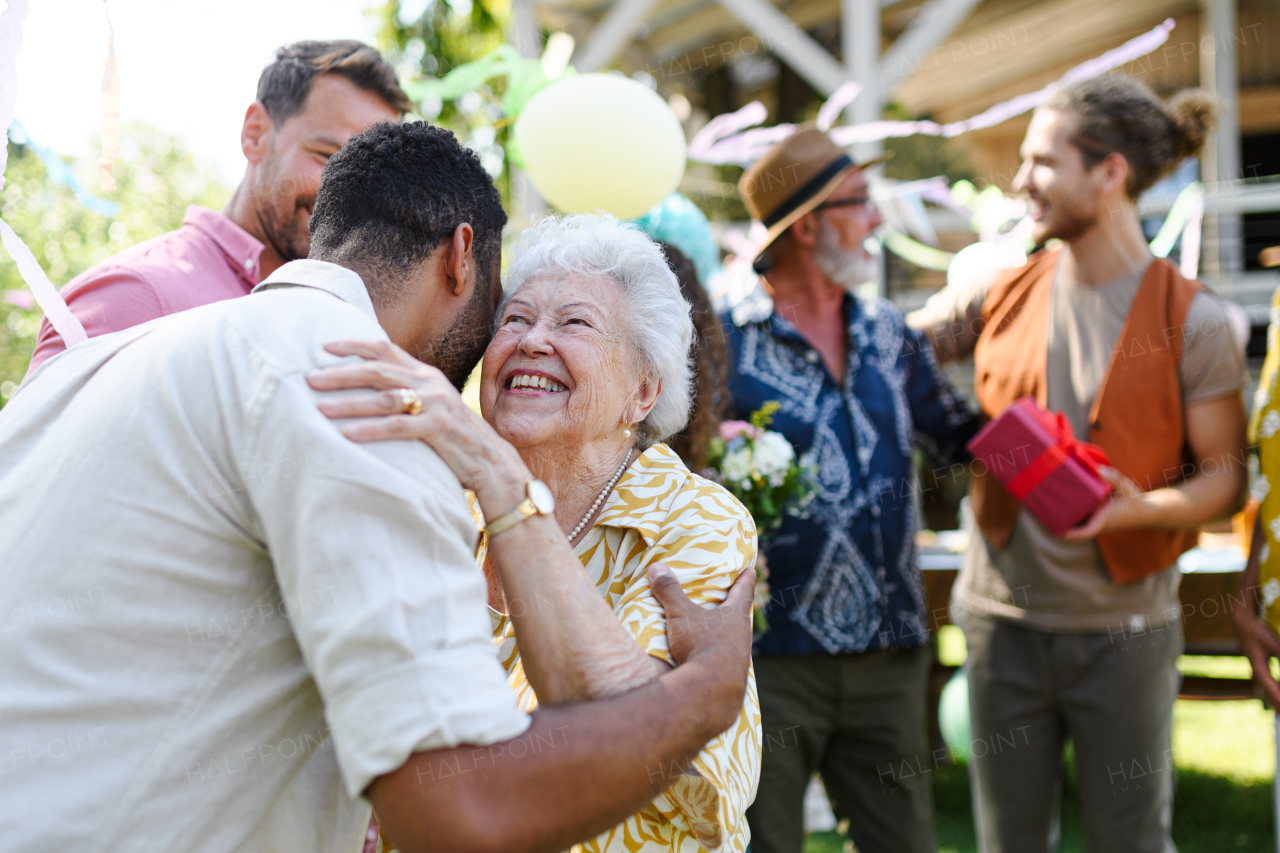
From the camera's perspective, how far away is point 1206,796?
4738 mm

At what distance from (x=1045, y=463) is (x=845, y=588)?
0.71 m

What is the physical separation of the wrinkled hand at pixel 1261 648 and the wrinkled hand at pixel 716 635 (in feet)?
6.96

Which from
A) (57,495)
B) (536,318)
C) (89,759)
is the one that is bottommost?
(89,759)

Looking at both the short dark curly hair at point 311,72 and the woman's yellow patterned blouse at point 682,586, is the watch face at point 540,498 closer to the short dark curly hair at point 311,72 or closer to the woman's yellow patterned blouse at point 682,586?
the woman's yellow patterned blouse at point 682,586

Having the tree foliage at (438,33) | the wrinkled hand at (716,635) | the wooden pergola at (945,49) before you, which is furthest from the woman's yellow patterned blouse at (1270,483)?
the tree foliage at (438,33)

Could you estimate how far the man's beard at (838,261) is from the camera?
11.1 ft

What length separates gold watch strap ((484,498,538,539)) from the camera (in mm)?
1318

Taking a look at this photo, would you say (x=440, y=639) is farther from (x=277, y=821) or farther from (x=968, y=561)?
(x=968, y=561)

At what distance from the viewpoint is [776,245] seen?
140 inches

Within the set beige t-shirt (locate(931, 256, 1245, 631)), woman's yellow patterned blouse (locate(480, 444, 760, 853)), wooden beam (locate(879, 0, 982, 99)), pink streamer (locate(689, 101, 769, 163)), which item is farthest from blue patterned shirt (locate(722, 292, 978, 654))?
wooden beam (locate(879, 0, 982, 99))

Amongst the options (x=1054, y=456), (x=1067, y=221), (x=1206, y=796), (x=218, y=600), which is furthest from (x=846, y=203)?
(x=1206, y=796)

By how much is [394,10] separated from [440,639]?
31.2 feet

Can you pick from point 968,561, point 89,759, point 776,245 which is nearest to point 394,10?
point 776,245

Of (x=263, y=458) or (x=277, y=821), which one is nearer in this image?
(x=263, y=458)
